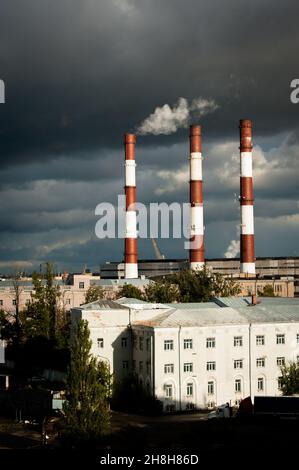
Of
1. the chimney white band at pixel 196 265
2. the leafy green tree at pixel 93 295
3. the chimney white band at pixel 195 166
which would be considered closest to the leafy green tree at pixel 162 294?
the leafy green tree at pixel 93 295

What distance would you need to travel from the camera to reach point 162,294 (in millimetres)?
86125

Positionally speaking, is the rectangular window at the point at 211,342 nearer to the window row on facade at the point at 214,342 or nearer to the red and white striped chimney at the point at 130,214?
the window row on facade at the point at 214,342

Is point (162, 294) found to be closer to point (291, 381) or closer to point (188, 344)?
point (188, 344)

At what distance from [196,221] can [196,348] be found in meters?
43.7

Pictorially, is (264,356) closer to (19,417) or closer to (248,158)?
(19,417)

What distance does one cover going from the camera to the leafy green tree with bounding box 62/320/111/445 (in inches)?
1596

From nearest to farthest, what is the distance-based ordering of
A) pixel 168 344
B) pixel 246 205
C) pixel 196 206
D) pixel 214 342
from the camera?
pixel 168 344 → pixel 214 342 → pixel 196 206 → pixel 246 205

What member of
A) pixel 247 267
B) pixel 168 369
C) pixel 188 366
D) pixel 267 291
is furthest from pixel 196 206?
pixel 168 369

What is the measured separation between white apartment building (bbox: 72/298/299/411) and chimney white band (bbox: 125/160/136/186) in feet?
136

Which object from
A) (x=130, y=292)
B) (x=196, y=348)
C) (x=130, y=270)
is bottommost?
(x=196, y=348)

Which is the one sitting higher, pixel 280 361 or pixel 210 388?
pixel 280 361

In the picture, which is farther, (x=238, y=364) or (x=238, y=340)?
(x=238, y=340)

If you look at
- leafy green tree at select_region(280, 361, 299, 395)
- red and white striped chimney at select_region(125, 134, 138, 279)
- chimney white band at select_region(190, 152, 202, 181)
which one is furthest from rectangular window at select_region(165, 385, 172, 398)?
chimney white band at select_region(190, 152, 202, 181)
